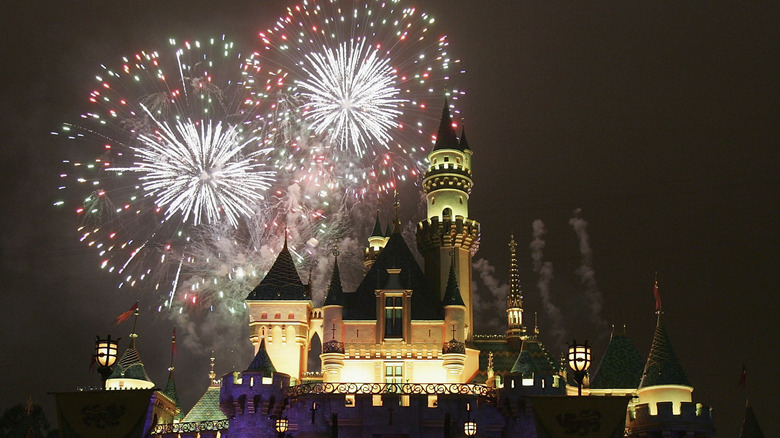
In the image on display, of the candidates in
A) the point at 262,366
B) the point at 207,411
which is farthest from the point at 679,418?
the point at 207,411

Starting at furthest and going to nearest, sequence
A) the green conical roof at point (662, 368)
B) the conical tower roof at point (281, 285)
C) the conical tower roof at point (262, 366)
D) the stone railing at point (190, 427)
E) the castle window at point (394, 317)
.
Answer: the conical tower roof at point (281, 285) → the castle window at point (394, 317) → the stone railing at point (190, 427) → the conical tower roof at point (262, 366) → the green conical roof at point (662, 368)

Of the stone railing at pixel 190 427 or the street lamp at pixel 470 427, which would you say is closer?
Answer: the street lamp at pixel 470 427

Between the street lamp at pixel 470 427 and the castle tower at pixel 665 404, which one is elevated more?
the castle tower at pixel 665 404

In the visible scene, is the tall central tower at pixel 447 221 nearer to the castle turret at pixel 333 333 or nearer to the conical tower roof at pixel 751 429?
the castle turret at pixel 333 333

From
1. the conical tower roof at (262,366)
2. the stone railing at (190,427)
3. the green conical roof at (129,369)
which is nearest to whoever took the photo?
the conical tower roof at (262,366)

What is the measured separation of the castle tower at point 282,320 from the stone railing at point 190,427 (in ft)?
22.4

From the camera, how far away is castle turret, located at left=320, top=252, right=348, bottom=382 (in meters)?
61.1

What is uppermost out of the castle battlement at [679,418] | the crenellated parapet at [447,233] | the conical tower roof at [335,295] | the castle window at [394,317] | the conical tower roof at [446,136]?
the conical tower roof at [446,136]

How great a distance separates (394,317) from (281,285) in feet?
30.7

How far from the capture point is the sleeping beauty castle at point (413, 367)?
54.9m

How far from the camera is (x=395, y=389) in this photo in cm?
5691

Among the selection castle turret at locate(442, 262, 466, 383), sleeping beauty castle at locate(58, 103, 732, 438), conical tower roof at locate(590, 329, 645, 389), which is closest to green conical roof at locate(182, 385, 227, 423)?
sleeping beauty castle at locate(58, 103, 732, 438)

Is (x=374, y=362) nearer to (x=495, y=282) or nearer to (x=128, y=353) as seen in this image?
(x=128, y=353)

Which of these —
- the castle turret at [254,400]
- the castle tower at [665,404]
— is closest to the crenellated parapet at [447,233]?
the castle tower at [665,404]
